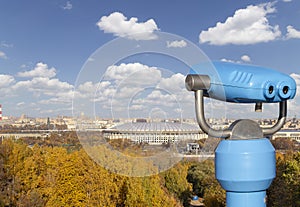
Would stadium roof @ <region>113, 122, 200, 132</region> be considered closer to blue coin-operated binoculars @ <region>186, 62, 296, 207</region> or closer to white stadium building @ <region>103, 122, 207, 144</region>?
white stadium building @ <region>103, 122, 207, 144</region>

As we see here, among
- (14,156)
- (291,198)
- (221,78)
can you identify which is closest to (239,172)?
(221,78)

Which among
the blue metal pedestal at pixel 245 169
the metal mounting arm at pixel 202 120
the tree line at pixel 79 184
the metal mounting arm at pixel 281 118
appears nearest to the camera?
the blue metal pedestal at pixel 245 169

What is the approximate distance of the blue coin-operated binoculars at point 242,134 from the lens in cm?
326

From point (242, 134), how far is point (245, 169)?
341 mm

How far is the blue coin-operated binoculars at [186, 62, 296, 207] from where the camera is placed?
10.7ft

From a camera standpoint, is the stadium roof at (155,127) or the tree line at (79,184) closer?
the stadium roof at (155,127)

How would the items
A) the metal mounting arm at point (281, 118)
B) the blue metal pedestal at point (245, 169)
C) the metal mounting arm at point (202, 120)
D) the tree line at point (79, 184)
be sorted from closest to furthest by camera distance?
the blue metal pedestal at point (245, 169), the metal mounting arm at point (202, 120), the metal mounting arm at point (281, 118), the tree line at point (79, 184)

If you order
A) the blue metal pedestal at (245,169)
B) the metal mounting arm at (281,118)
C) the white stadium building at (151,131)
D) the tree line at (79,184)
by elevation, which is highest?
the metal mounting arm at (281,118)

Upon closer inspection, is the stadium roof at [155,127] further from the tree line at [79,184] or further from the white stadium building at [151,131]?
the tree line at [79,184]

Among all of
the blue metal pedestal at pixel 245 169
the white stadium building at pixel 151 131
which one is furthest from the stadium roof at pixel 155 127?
the blue metal pedestal at pixel 245 169

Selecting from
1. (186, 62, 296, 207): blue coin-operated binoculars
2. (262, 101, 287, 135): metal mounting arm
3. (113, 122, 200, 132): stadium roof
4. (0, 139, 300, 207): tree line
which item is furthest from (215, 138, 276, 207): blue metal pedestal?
(0, 139, 300, 207): tree line

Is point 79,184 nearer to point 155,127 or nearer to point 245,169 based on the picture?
point 155,127

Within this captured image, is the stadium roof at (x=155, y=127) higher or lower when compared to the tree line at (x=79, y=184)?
higher

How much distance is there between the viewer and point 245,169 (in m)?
3.24
